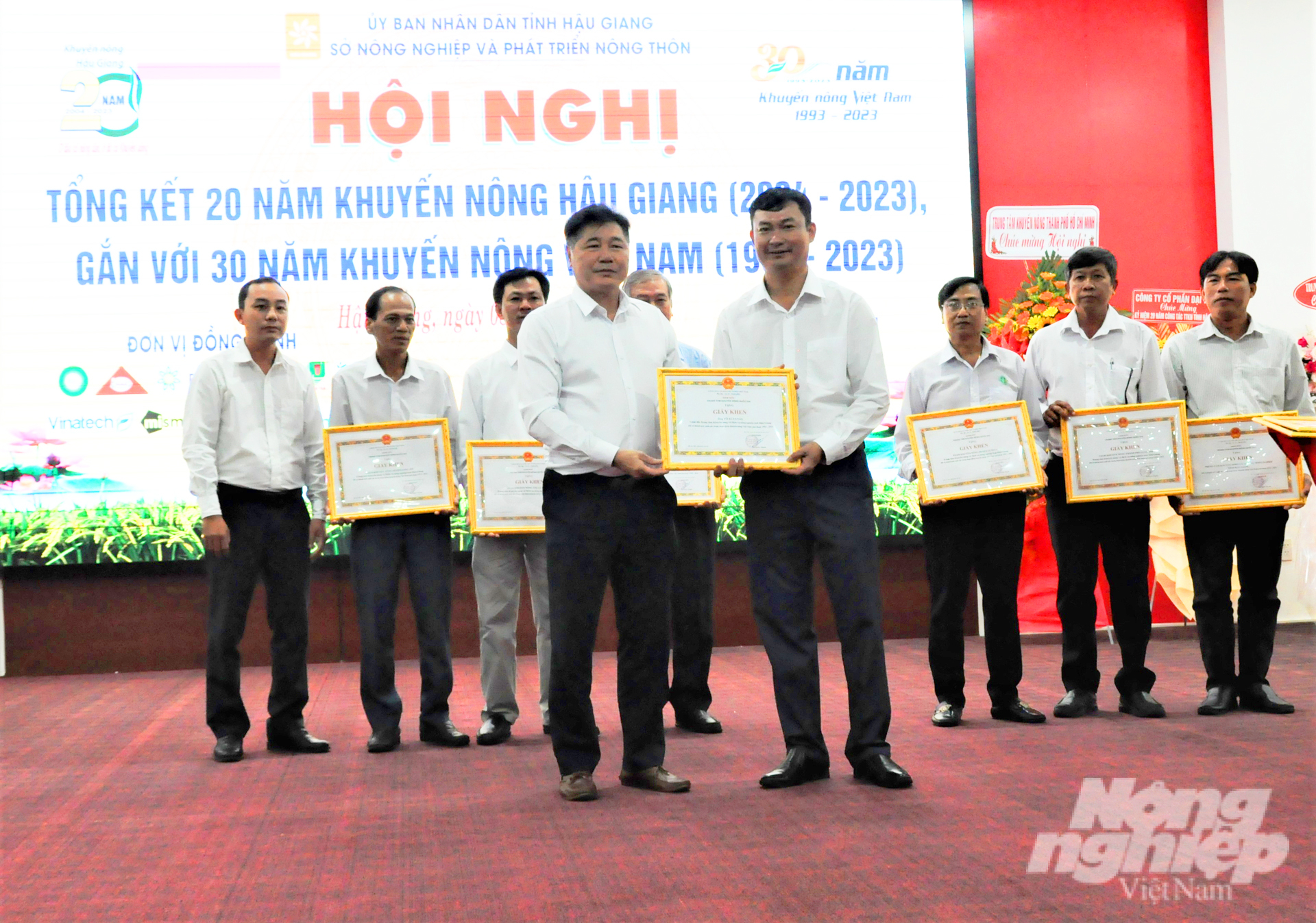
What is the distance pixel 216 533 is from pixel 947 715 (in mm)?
2247

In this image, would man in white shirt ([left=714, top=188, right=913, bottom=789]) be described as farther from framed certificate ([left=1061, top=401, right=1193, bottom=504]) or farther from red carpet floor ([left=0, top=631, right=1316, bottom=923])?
framed certificate ([left=1061, top=401, right=1193, bottom=504])

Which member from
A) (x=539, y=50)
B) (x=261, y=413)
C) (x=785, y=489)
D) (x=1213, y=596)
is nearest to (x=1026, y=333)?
(x=1213, y=596)

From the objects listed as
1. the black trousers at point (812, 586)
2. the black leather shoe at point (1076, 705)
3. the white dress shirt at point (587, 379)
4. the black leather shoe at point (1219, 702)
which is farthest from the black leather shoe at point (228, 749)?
the black leather shoe at point (1219, 702)

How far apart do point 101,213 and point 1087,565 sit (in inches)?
189

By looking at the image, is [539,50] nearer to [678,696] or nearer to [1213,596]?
[678,696]

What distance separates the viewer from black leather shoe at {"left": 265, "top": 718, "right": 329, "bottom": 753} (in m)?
3.69

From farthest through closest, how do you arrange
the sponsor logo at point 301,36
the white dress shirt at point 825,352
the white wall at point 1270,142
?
the white wall at point 1270,142 < the sponsor logo at point 301,36 < the white dress shirt at point 825,352

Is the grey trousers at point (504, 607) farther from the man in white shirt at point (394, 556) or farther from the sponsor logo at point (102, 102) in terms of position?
the sponsor logo at point (102, 102)

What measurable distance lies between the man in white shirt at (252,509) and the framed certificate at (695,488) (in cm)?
115

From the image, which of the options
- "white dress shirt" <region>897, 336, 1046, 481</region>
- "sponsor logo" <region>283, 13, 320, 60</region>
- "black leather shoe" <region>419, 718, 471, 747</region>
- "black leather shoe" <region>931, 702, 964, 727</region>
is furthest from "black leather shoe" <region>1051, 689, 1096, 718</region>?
"sponsor logo" <region>283, 13, 320, 60</region>

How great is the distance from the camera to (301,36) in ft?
20.0

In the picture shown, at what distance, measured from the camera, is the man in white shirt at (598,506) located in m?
2.92

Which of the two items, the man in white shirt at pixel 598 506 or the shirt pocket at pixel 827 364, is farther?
the shirt pocket at pixel 827 364

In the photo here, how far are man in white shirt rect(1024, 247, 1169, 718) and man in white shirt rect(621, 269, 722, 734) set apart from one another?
113 cm
